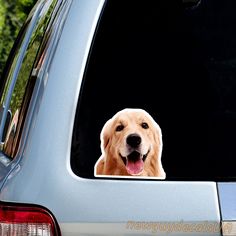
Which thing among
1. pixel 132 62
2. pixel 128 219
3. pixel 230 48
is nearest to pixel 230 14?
pixel 230 48

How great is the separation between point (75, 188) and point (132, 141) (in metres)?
0.26

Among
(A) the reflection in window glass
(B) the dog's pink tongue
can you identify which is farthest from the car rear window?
(A) the reflection in window glass

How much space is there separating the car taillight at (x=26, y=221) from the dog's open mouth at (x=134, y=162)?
0.31 metres

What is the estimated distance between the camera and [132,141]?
3039 mm

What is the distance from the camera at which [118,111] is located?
3029 mm

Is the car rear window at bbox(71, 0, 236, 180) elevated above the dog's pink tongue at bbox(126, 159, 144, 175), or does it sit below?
above

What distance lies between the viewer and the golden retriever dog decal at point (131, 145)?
2.99m

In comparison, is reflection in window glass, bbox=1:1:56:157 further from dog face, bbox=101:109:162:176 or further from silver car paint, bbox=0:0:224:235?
dog face, bbox=101:109:162:176

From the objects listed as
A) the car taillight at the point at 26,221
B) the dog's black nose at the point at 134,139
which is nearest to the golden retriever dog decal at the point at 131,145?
the dog's black nose at the point at 134,139

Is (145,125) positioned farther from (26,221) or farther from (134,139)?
(26,221)

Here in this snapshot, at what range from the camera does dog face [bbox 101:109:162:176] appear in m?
3.01

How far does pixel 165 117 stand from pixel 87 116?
0.25 m

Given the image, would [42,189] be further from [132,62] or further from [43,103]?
[132,62]

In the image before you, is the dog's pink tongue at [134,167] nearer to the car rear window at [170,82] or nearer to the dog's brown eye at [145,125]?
the car rear window at [170,82]
